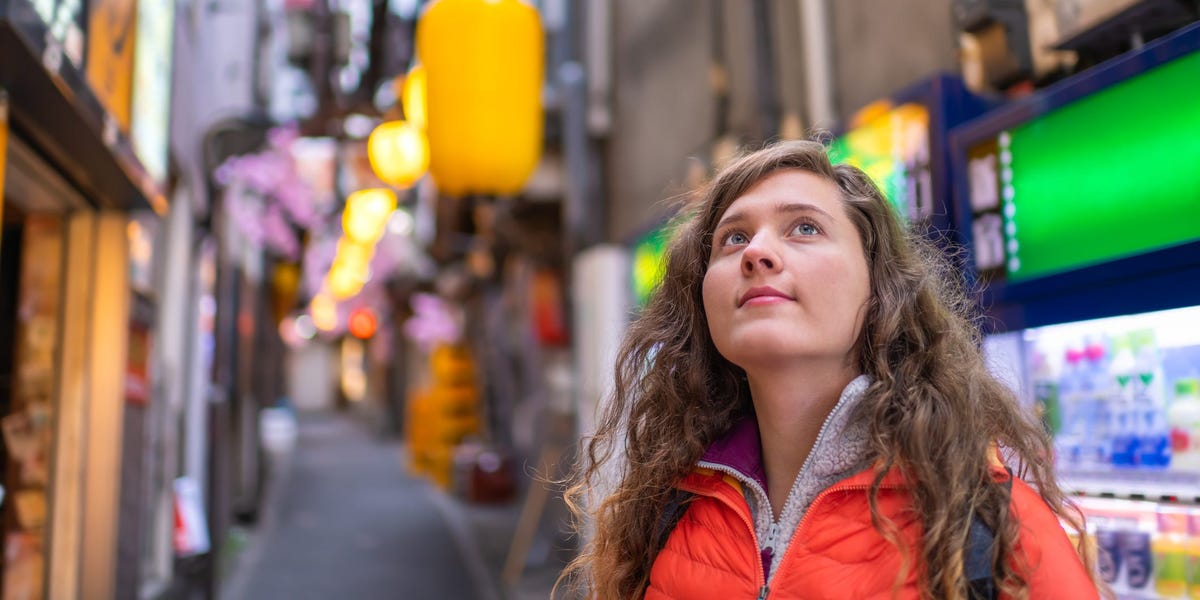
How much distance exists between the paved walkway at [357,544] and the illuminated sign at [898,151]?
5446 mm

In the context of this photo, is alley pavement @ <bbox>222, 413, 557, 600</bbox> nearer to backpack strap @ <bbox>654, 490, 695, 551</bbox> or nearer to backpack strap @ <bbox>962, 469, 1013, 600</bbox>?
backpack strap @ <bbox>654, 490, 695, 551</bbox>

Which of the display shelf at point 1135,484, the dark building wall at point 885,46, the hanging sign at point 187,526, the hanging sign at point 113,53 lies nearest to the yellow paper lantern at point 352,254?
the hanging sign at point 187,526

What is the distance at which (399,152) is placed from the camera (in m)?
7.29

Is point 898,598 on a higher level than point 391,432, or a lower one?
higher

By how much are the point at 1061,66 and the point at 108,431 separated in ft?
14.6

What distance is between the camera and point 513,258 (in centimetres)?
1490

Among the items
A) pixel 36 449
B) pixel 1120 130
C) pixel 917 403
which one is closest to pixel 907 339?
pixel 917 403

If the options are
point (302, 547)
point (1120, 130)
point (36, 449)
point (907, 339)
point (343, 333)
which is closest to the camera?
point (907, 339)

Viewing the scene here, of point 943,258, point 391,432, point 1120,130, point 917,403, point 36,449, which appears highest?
point 1120,130

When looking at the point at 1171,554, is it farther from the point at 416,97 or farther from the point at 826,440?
the point at 416,97

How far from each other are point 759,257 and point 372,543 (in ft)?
30.3

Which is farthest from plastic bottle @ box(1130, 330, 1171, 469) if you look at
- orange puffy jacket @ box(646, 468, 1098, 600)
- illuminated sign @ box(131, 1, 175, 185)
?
illuminated sign @ box(131, 1, 175, 185)

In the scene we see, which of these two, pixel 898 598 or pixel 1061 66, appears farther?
pixel 1061 66

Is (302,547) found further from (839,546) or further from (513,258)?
(839,546)
